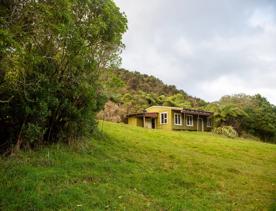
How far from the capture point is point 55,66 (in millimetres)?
11625

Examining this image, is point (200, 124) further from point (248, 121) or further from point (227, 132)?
point (248, 121)

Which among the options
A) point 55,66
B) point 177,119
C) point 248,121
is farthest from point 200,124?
point 55,66

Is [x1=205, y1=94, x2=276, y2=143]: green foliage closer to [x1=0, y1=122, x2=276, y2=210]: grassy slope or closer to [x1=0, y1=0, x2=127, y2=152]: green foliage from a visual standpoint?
[x1=0, y1=122, x2=276, y2=210]: grassy slope

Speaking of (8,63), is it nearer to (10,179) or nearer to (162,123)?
(10,179)

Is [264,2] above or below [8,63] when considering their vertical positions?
above

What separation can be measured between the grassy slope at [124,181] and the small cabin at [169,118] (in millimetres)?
22574

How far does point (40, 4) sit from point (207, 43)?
1668 cm

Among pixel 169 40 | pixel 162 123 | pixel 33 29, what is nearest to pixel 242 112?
pixel 162 123

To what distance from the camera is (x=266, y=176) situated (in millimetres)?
13516

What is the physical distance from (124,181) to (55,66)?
4.98 meters

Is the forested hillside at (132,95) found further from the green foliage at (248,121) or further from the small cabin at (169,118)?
the green foliage at (248,121)

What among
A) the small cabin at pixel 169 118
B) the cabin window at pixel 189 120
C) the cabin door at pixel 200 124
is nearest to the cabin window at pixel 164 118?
the small cabin at pixel 169 118

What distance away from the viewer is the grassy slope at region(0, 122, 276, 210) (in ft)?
26.3

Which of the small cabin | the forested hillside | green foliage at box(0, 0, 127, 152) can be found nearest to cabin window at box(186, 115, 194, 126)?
the small cabin
